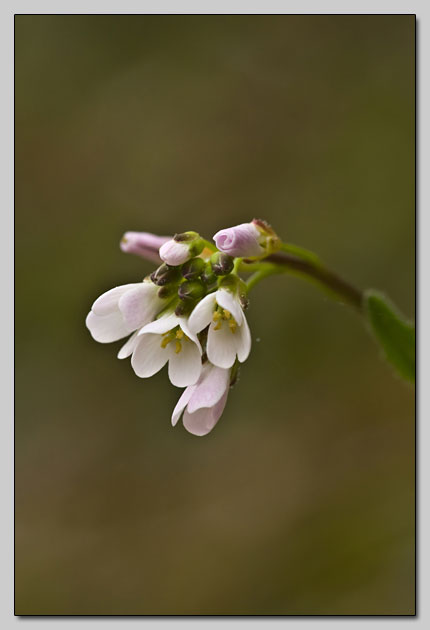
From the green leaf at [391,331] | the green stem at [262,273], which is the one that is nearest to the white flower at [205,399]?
the green stem at [262,273]

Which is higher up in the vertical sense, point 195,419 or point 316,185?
point 316,185

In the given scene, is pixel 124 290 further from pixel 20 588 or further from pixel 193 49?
pixel 193 49

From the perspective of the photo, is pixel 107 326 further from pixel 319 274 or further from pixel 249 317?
pixel 249 317

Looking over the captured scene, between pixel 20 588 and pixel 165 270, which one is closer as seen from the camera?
pixel 165 270

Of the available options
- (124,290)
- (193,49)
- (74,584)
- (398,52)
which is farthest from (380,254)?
(124,290)

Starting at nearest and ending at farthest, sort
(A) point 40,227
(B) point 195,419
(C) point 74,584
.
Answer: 1. (B) point 195,419
2. (C) point 74,584
3. (A) point 40,227

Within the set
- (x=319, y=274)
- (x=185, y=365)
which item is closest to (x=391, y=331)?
(x=319, y=274)
